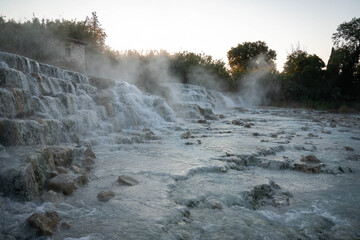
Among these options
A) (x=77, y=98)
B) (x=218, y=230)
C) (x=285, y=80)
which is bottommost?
(x=218, y=230)

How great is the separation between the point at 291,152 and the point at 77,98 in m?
5.64

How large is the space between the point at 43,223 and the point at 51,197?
539 millimetres

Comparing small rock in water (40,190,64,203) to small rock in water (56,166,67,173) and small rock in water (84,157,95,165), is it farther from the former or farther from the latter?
small rock in water (84,157,95,165)

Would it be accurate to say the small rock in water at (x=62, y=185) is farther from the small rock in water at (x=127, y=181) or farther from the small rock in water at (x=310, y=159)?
the small rock in water at (x=310, y=159)

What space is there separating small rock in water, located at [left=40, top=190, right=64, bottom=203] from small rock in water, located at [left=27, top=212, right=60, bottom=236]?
1.35ft

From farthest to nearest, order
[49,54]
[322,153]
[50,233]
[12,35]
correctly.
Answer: [49,54] < [12,35] < [322,153] < [50,233]

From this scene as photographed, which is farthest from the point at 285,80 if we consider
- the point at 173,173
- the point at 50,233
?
the point at 50,233

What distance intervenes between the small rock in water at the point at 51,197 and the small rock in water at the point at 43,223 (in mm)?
412

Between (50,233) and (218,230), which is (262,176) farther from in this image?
(50,233)

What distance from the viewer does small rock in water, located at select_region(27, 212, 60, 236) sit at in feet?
5.67

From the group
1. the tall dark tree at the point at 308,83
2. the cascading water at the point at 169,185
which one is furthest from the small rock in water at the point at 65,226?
the tall dark tree at the point at 308,83

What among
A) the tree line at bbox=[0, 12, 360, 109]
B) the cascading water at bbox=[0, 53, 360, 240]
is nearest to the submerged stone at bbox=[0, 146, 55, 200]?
the cascading water at bbox=[0, 53, 360, 240]

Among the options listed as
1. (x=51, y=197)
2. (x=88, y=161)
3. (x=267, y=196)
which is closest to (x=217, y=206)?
(x=267, y=196)

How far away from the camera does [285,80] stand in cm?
2400
